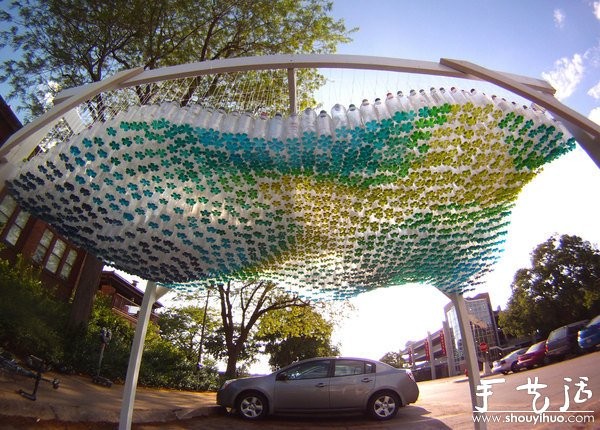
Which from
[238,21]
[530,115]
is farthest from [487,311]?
[530,115]

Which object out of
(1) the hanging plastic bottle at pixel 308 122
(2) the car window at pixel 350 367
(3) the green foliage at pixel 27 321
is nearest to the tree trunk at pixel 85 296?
(3) the green foliage at pixel 27 321

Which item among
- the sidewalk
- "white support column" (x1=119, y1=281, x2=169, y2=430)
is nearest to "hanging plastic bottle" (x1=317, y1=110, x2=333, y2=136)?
"white support column" (x1=119, y1=281, x2=169, y2=430)

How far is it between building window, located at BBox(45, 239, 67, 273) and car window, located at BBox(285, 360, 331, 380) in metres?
18.3

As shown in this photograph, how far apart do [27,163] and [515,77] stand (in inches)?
200

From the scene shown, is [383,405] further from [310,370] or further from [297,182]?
[297,182]

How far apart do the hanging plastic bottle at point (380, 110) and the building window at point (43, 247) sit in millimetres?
21408

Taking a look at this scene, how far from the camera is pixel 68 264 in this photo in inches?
891

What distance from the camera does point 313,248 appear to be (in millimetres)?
5156

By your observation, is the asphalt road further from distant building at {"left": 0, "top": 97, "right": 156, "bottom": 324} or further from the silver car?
distant building at {"left": 0, "top": 97, "right": 156, "bottom": 324}

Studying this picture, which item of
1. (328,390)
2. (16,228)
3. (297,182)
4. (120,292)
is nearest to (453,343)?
(120,292)

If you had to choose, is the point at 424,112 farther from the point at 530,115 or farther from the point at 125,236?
the point at 125,236

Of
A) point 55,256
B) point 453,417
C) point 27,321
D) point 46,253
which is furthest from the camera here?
point 55,256

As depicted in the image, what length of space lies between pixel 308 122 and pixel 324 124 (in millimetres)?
156

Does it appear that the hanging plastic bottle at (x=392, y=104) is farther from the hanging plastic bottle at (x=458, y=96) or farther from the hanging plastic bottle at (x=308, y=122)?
the hanging plastic bottle at (x=308, y=122)
